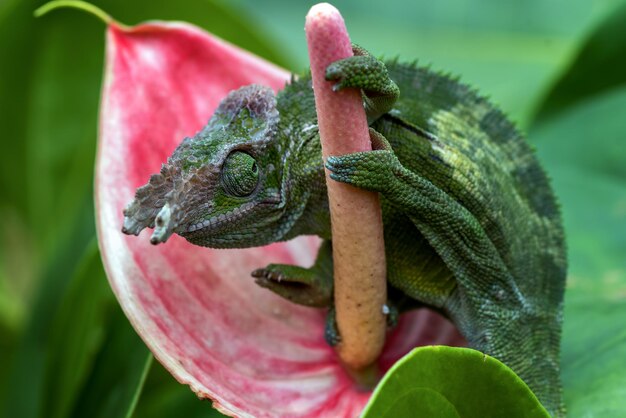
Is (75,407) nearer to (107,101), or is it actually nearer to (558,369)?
(107,101)

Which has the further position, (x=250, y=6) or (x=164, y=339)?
(x=250, y=6)

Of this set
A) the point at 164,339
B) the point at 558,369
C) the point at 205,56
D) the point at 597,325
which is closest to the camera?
the point at 164,339

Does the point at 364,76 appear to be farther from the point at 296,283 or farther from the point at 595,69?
the point at 595,69

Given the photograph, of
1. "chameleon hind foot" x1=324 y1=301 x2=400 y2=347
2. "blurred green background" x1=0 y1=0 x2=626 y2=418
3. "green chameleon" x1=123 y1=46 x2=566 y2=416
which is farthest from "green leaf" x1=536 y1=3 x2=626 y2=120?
"chameleon hind foot" x1=324 y1=301 x2=400 y2=347

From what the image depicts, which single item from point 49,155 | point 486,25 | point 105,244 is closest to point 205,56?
point 105,244

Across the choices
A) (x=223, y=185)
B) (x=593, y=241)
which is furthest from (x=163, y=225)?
(x=593, y=241)
